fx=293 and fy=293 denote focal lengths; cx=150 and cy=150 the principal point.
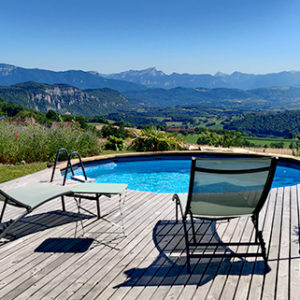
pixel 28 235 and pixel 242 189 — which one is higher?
pixel 242 189

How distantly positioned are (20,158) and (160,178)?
137 inches

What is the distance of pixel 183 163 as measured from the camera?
858cm

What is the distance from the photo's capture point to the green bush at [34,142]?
7008 millimetres

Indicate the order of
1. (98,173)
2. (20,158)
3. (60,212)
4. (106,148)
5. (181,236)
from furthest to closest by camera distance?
(106,148), (98,173), (20,158), (60,212), (181,236)

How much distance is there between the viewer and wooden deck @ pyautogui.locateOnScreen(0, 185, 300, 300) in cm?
200

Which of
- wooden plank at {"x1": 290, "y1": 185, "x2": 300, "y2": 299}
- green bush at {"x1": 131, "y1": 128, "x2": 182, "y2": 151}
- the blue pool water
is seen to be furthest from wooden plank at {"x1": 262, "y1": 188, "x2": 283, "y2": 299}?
green bush at {"x1": 131, "y1": 128, "x2": 182, "y2": 151}

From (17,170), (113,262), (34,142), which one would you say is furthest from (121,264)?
(34,142)

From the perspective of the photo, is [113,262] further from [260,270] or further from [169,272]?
[260,270]

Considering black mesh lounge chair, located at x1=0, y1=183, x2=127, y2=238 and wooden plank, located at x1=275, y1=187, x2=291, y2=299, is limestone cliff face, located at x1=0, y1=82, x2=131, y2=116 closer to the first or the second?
black mesh lounge chair, located at x1=0, y1=183, x2=127, y2=238

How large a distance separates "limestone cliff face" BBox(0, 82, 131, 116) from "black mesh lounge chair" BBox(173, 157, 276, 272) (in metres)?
155

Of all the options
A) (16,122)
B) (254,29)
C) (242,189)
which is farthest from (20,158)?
(254,29)

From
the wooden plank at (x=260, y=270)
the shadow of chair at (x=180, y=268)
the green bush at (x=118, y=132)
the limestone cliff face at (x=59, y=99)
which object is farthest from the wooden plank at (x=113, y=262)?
the limestone cliff face at (x=59, y=99)

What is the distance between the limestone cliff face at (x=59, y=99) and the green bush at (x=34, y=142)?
489 feet

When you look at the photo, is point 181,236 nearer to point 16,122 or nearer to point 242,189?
point 242,189
